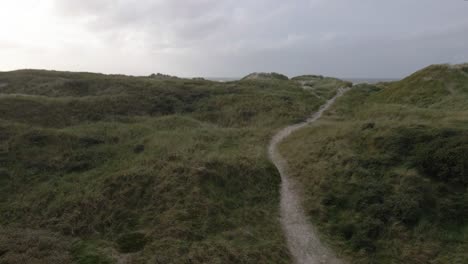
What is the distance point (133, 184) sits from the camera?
18812mm

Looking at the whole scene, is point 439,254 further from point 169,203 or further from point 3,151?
point 3,151

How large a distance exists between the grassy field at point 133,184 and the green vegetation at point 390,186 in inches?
113

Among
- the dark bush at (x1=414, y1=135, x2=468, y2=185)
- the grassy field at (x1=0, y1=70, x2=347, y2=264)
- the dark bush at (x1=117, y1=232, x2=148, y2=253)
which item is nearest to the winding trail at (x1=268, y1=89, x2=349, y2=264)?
the grassy field at (x1=0, y1=70, x2=347, y2=264)

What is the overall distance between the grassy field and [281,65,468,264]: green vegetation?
9.43ft

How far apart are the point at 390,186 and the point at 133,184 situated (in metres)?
15.0

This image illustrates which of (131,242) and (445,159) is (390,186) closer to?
(445,159)

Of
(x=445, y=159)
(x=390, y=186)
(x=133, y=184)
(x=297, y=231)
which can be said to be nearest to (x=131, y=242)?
(x=133, y=184)

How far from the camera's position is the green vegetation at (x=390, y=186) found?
42.8 ft

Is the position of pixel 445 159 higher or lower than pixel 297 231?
higher

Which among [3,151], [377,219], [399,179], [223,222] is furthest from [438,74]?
[3,151]

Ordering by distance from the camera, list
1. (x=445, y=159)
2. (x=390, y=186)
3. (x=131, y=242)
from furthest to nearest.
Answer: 1. (x=445, y=159)
2. (x=390, y=186)
3. (x=131, y=242)

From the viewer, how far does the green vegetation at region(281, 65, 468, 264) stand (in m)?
13.0

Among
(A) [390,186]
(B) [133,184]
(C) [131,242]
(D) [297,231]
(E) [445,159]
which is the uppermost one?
(E) [445,159]

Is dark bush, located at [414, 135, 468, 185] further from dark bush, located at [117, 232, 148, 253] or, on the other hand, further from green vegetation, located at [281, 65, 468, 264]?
dark bush, located at [117, 232, 148, 253]
